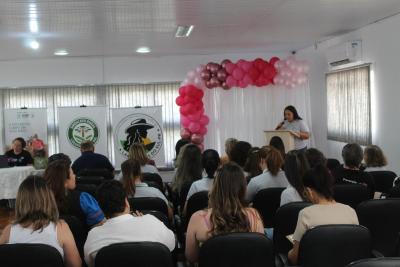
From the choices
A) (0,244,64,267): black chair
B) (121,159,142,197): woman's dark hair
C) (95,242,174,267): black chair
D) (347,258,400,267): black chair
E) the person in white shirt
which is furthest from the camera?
(121,159,142,197): woman's dark hair

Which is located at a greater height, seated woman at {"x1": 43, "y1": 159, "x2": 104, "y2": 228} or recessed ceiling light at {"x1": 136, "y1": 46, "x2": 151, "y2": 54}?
recessed ceiling light at {"x1": 136, "y1": 46, "x2": 151, "y2": 54}

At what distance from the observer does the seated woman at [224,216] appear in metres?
2.94

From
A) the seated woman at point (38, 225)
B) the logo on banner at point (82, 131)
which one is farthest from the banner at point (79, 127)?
the seated woman at point (38, 225)

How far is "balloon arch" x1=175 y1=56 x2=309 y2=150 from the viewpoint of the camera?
9.70 m

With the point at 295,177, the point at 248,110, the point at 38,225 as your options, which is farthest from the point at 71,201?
the point at 248,110

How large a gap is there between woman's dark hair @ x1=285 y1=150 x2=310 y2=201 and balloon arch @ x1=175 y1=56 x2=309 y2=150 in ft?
19.0

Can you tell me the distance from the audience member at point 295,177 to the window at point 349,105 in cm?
401

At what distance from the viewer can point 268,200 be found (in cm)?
432

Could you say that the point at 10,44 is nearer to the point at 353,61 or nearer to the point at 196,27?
the point at 196,27

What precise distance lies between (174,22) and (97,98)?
4601 mm

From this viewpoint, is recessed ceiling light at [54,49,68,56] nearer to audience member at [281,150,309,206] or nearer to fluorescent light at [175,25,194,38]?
fluorescent light at [175,25,194,38]

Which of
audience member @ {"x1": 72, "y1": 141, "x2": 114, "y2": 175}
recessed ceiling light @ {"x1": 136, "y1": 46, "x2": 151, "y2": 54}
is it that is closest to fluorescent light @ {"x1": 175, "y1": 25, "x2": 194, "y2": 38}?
recessed ceiling light @ {"x1": 136, "y1": 46, "x2": 151, "y2": 54}

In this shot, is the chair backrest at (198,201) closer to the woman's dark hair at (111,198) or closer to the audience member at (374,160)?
the woman's dark hair at (111,198)

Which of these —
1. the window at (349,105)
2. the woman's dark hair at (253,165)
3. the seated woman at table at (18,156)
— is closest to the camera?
the woman's dark hair at (253,165)
